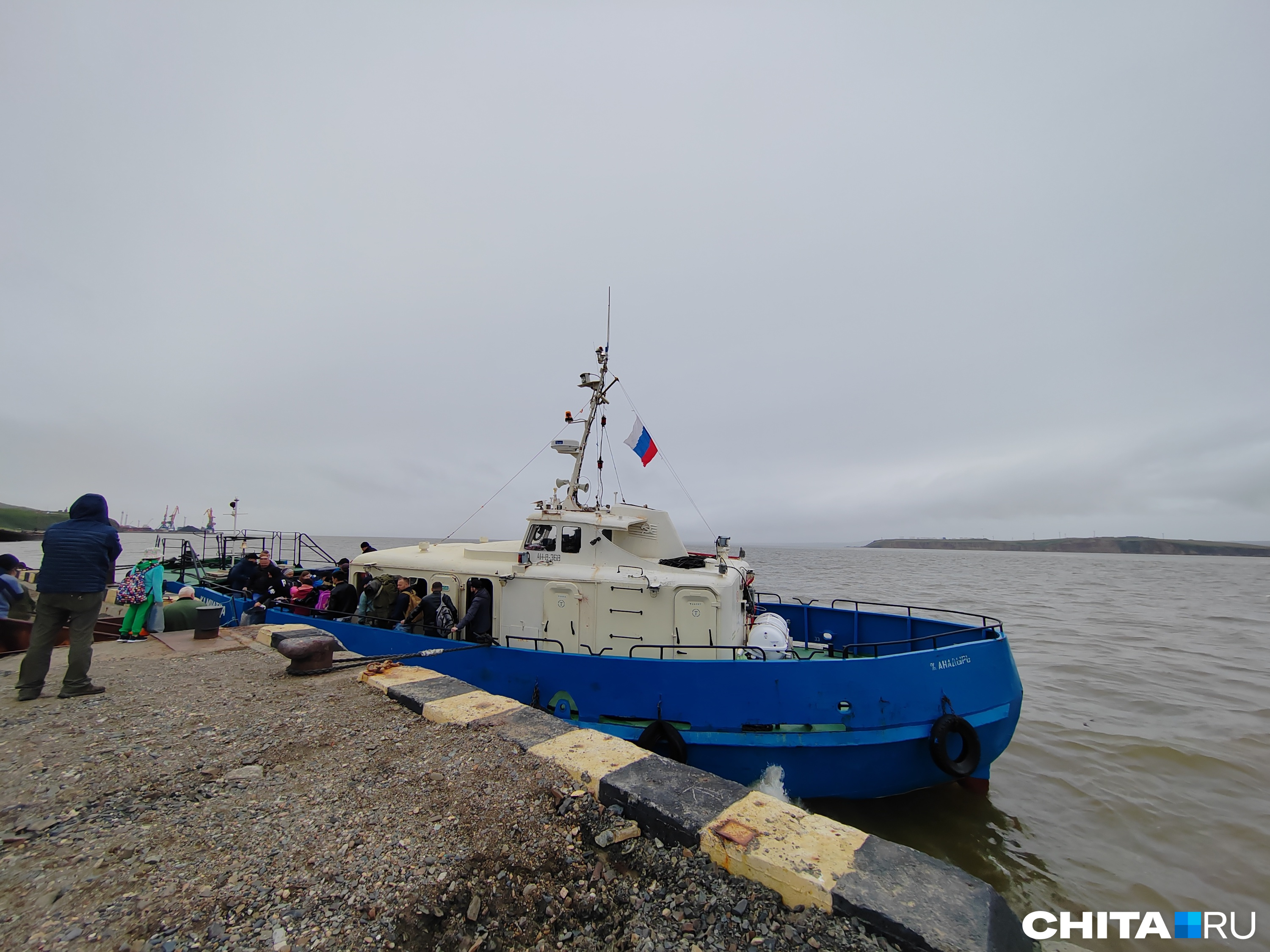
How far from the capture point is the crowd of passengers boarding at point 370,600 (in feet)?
25.5

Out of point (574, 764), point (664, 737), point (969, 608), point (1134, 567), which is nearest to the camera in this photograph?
point (574, 764)

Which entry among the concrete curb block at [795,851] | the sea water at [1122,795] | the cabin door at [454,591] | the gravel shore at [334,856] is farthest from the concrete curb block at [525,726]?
the sea water at [1122,795]

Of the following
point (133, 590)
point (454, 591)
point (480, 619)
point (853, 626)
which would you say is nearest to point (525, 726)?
point (480, 619)

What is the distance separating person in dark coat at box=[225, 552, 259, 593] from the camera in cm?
1023

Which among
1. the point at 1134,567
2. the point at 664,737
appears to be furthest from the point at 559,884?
the point at 1134,567

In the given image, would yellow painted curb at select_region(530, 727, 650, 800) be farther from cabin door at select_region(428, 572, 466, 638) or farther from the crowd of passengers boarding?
cabin door at select_region(428, 572, 466, 638)

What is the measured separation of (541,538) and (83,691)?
509cm

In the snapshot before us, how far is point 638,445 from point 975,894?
839cm

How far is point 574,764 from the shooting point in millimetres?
3061

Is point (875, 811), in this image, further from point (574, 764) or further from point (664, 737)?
point (574, 764)

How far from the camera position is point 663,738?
650cm

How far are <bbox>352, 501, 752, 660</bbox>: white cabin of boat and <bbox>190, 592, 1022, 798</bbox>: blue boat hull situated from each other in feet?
1.75

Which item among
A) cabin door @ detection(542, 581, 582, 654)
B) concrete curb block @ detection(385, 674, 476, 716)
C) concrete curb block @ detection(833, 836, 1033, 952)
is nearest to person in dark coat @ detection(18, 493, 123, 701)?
concrete curb block @ detection(385, 674, 476, 716)

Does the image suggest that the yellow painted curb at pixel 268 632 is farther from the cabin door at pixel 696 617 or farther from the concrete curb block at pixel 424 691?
the cabin door at pixel 696 617
